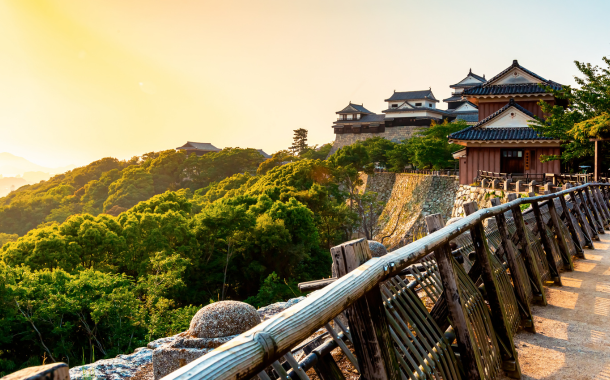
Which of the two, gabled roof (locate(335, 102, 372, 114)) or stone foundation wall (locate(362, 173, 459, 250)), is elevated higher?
gabled roof (locate(335, 102, 372, 114))

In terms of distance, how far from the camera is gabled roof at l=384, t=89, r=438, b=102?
174ft

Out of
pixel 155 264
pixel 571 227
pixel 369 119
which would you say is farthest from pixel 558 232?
pixel 369 119

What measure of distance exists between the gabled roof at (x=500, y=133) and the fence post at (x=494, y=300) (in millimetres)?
20495

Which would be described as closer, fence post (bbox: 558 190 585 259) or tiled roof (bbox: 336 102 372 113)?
fence post (bbox: 558 190 585 259)

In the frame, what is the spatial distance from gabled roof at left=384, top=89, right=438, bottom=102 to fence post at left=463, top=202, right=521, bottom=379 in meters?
52.2

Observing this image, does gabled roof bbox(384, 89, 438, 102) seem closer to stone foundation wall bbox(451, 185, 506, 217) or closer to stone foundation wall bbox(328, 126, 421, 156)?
stone foundation wall bbox(328, 126, 421, 156)

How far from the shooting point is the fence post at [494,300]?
10.6 feet

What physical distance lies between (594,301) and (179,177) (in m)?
55.7

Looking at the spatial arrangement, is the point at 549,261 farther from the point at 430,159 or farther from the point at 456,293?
the point at 430,159

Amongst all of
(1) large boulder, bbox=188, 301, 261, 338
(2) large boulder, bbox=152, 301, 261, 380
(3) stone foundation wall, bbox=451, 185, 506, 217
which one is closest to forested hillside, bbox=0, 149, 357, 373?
(2) large boulder, bbox=152, 301, 261, 380

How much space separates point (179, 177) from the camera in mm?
57281

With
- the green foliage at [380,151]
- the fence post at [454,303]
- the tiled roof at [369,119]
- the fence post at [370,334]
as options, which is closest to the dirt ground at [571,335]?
the fence post at [454,303]

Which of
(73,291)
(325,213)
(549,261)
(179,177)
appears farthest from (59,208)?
(549,261)

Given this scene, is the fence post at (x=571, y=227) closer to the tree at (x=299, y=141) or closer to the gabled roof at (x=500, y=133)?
the gabled roof at (x=500, y=133)
